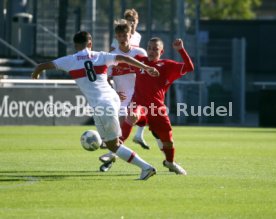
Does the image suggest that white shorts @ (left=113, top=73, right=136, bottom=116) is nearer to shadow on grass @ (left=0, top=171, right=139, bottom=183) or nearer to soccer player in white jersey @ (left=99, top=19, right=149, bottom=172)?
soccer player in white jersey @ (left=99, top=19, right=149, bottom=172)

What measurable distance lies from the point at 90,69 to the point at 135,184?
163cm

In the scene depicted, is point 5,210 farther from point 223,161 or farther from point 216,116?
point 216,116

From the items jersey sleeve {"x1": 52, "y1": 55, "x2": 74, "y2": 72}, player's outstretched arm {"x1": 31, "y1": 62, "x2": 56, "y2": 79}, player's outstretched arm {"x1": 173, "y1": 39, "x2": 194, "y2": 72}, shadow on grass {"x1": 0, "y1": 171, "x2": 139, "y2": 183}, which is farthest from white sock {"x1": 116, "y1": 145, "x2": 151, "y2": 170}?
player's outstretched arm {"x1": 173, "y1": 39, "x2": 194, "y2": 72}

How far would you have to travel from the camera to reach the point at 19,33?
3428 centimetres

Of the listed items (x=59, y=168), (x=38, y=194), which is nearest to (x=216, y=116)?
(x=59, y=168)

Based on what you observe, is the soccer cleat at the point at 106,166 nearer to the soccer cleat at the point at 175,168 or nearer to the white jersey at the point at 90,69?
the soccer cleat at the point at 175,168

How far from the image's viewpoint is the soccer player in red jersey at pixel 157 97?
14.3 m

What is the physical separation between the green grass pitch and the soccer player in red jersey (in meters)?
0.45

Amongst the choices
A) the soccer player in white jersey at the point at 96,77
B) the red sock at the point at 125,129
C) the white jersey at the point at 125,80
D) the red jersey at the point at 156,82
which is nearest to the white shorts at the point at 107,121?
the soccer player in white jersey at the point at 96,77

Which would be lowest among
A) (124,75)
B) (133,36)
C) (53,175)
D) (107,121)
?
(53,175)

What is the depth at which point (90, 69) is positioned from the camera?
13398mm

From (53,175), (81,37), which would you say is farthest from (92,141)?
(81,37)

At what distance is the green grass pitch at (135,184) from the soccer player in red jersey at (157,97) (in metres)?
0.45

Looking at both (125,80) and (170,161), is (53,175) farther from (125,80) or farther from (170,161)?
(125,80)
